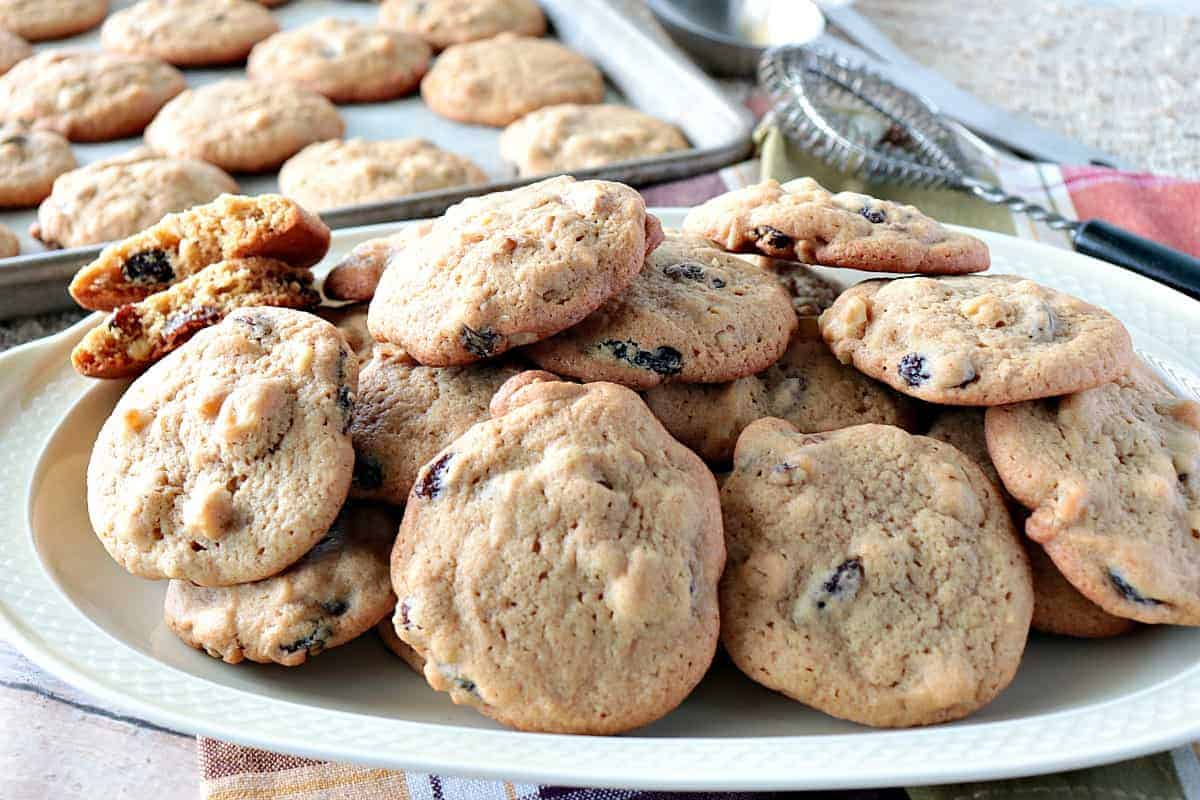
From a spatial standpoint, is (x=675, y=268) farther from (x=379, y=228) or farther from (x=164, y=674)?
(x=164, y=674)

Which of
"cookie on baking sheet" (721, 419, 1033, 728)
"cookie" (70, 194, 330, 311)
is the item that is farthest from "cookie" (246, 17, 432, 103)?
"cookie on baking sheet" (721, 419, 1033, 728)

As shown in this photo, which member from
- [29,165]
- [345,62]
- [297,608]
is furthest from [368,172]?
[297,608]

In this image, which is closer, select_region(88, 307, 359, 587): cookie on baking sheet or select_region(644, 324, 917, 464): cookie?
select_region(88, 307, 359, 587): cookie on baking sheet

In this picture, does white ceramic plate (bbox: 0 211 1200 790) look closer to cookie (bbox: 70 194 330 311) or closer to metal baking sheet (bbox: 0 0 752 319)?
cookie (bbox: 70 194 330 311)

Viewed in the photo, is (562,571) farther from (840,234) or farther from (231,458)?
(840,234)

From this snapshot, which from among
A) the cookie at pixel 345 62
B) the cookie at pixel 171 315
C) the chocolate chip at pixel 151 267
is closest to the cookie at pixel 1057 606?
the cookie at pixel 171 315
